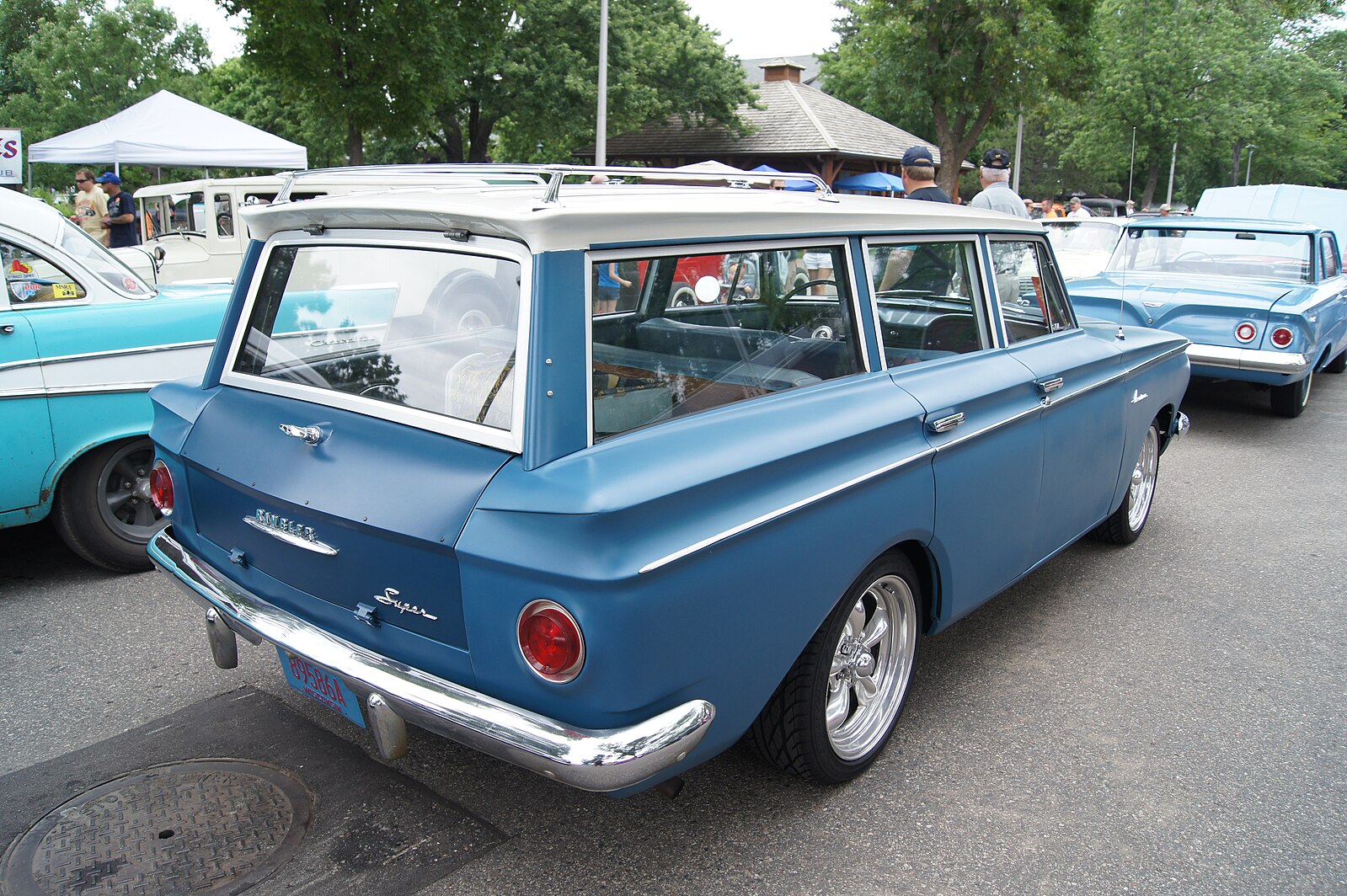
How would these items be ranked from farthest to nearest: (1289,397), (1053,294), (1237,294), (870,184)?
(870,184) → (1289,397) → (1237,294) → (1053,294)

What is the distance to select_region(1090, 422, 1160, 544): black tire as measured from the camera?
17.0 feet

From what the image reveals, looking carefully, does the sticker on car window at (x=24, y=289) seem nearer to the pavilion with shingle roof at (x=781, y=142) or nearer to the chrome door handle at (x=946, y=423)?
the chrome door handle at (x=946, y=423)

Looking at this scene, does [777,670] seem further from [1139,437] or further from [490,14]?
[490,14]

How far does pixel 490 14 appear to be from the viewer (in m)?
17.7

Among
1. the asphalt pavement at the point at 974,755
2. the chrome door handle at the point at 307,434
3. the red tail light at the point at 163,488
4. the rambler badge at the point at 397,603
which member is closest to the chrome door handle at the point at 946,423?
the asphalt pavement at the point at 974,755

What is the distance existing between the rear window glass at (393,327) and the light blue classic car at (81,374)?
5.89ft

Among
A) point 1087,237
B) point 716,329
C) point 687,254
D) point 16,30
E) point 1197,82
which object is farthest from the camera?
point 16,30

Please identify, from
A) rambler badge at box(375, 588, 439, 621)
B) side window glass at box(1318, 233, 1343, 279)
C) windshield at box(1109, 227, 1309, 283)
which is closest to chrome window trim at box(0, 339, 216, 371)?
rambler badge at box(375, 588, 439, 621)

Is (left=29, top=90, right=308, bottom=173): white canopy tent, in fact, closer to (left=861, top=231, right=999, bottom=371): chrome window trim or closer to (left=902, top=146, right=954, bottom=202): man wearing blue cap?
(left=902, top=146, right=954, bottom=202): man wearing blue cap

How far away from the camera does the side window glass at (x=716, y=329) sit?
2615 millimetres

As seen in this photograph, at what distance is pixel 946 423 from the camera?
10.4 feet

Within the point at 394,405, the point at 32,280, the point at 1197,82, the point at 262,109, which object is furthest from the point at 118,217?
the point at 1197,82

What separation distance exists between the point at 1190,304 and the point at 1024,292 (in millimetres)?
4751

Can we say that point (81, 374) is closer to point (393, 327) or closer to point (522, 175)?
point (393, 327)
